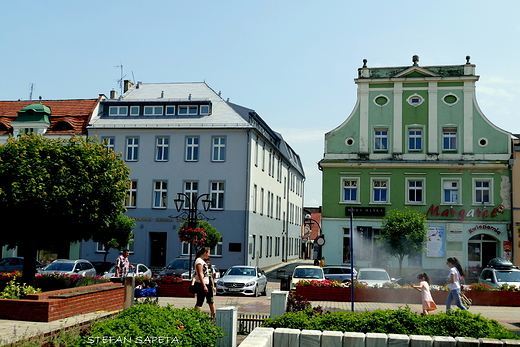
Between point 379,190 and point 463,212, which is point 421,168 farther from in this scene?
point 463,212

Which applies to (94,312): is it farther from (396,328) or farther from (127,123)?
(127,123)

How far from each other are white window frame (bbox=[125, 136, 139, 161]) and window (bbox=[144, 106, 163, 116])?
92.1 inches

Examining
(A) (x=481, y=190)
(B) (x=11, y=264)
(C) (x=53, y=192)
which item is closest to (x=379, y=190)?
(A) (x=481, y=190)

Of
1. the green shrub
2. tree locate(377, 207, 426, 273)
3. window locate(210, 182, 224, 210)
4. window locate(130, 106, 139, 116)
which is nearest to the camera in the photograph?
the green shrub

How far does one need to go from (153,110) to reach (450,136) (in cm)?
2155

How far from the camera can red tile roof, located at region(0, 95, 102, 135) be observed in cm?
4134

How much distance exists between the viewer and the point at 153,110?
1626 inches

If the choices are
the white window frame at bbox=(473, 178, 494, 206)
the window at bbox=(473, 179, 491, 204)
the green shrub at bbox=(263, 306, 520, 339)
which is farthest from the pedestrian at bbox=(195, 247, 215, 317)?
the window at bbox=(473, 179, 491, 204)

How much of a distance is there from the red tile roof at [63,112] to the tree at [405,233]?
2386cm

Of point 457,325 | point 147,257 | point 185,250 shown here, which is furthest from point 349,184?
point 457,325

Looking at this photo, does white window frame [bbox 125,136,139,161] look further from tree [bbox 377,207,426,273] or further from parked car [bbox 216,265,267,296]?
tree [bbox 377,207,426,273]

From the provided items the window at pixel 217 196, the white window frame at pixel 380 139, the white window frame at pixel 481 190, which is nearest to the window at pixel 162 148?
the window at pixel 217 196

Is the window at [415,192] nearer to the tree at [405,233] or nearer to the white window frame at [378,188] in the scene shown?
the white window frame at [378,188]

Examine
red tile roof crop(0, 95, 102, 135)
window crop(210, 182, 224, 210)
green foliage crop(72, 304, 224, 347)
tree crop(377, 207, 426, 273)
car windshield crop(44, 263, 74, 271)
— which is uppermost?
red tile roof crop(0, 95, 102, 135)
